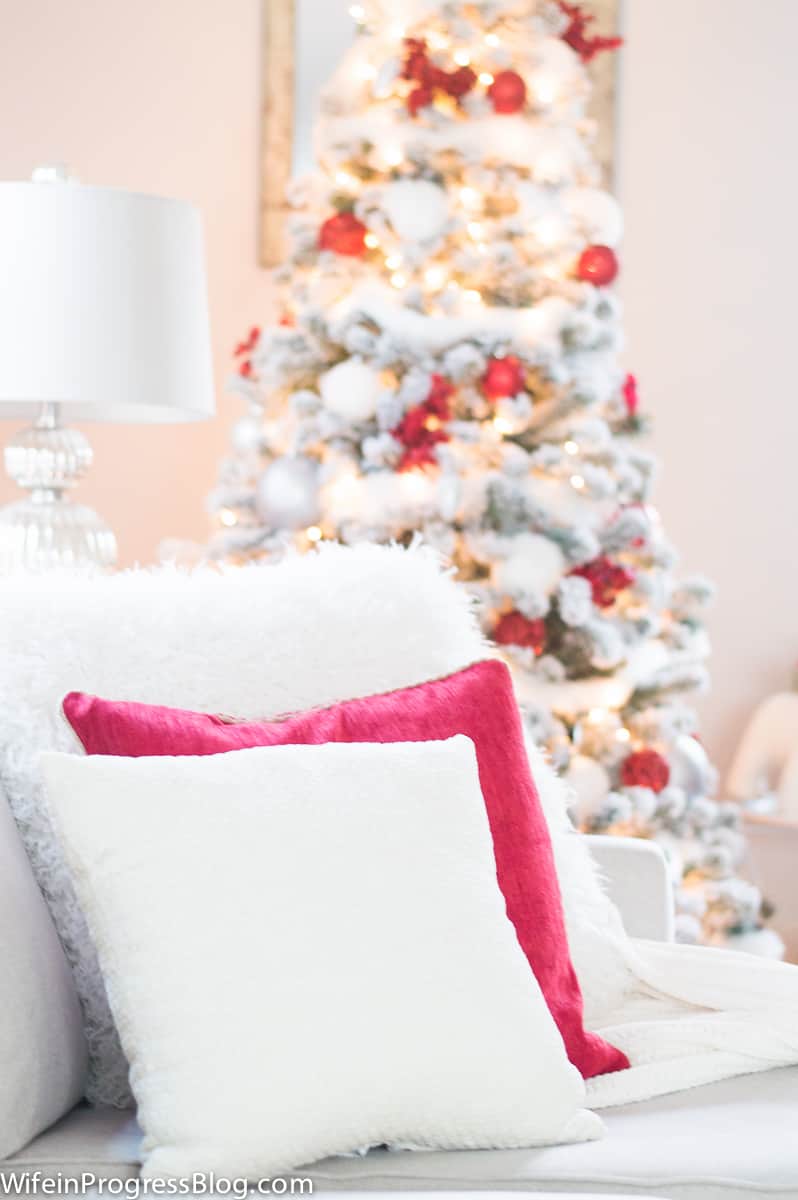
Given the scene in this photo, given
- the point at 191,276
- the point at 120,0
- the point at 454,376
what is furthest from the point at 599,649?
the point at 120,0

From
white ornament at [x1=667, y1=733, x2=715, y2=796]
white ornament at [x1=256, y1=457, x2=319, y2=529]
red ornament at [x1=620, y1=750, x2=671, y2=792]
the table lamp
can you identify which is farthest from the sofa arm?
white ornament at [x1=256, y1=457, x2=319, y2=529]

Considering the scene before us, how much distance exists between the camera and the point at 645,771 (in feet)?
8.98

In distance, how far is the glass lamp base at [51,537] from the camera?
7.57 ft

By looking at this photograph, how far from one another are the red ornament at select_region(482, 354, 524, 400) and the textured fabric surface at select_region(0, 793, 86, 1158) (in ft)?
5.52

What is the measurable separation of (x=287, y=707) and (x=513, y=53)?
185 centimetres

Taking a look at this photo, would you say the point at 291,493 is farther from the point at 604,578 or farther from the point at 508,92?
the point at 508,92

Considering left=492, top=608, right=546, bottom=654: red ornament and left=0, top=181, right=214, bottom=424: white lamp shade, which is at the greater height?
left=0, top=181, right=214, bottom=424: white lamp shade

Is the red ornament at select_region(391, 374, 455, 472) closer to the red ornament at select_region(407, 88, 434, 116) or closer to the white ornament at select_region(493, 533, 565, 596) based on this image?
the white ornament at select_region(493, 533, 565, 596)

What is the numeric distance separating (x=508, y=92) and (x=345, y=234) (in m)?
0.40

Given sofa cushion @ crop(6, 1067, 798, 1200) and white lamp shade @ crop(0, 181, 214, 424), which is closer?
sofa cushion @ crop(6, 1067, 798, 1200)

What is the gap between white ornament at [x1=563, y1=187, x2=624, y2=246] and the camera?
2836 mm

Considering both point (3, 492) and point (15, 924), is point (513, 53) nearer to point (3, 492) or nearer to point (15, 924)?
point (3, 492)

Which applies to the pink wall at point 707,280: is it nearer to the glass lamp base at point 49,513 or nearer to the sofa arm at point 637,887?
the glass lamp base at point 49,513

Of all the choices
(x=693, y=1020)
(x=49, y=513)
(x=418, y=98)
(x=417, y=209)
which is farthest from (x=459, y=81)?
(x=693, y=1020)
